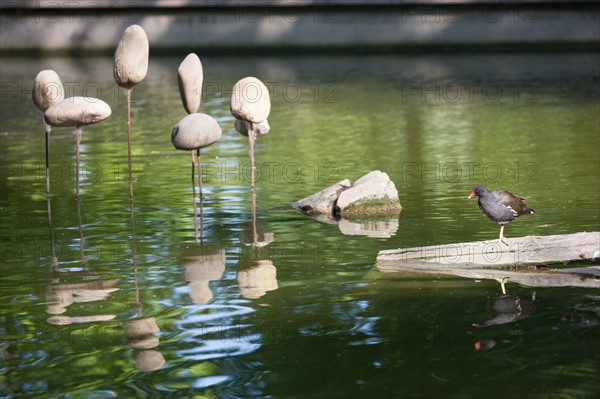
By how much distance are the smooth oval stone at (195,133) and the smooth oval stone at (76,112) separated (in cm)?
66

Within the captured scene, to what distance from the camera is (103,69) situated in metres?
23.3

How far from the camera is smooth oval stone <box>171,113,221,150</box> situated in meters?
9.45

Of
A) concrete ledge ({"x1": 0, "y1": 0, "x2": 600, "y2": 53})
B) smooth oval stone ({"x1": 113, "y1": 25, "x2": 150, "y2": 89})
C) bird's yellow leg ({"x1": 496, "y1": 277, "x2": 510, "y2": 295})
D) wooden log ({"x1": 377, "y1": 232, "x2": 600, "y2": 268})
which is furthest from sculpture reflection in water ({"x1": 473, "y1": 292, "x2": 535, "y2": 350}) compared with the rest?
concrete ledge ({"x1": 0, "y1": 0, "x2": 600, "y2": 53})

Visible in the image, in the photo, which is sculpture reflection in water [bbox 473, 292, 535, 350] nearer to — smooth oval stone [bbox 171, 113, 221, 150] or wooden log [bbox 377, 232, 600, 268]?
wooden log [bbox 377, 232, 600, 268]

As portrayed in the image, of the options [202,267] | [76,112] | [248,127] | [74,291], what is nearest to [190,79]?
[248,127]

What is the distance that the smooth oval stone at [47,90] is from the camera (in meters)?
9.86

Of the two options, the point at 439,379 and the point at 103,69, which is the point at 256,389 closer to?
the point at 439,379

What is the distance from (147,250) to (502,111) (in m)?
8.39

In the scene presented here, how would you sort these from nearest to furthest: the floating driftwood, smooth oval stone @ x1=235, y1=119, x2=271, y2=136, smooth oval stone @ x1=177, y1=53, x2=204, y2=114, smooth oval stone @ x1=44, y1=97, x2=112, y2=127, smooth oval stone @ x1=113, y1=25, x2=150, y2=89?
the floating driftwood
smooth oval stone @ x1=113, y1=25, x2=150, y2=89
smooth oval stone @ x1=44, y1=97, x2=112, y2=127
smooth oval stone @ x1=177, y1=53, x2=204, y2=114
smooth oval stone @ x1=235, y1=119, x2=271, y2=136

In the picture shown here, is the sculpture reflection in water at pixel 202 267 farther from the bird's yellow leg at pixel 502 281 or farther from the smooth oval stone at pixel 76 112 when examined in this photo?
the smooth oval stone at pixel 76 112

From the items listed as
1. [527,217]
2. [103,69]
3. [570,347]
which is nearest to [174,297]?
[570,347]

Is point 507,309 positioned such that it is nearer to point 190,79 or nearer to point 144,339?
point 144,339

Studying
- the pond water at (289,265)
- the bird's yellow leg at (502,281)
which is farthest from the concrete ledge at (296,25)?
the bird's yellow leg at (502,281)

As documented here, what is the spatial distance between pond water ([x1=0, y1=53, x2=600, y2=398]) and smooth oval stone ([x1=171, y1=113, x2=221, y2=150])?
1.85 ft
